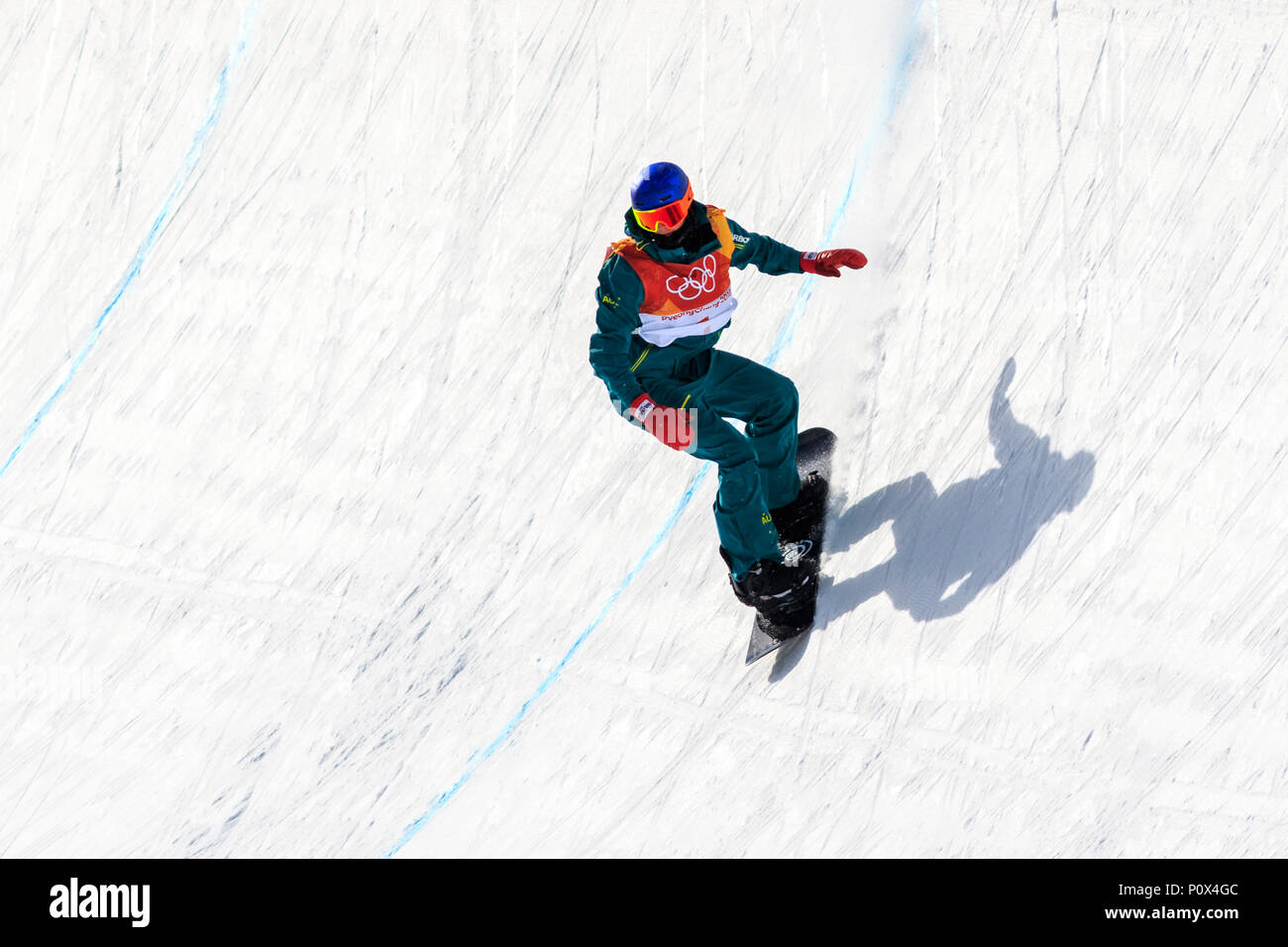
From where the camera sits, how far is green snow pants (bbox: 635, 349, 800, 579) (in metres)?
4.79

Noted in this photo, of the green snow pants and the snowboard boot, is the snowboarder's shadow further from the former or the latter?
the green snow pants

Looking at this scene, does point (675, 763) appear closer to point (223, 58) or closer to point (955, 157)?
point (955, 157)

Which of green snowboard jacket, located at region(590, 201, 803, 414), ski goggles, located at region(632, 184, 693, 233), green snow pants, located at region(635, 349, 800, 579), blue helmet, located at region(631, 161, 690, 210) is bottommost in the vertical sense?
green snow pants, located at region(635, 349, 800, 579)

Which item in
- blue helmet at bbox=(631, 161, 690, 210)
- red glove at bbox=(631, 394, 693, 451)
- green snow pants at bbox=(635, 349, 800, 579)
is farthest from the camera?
green snow pants at bbox=(635, 349, 800, 579)

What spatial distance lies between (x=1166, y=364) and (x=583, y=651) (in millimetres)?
2648

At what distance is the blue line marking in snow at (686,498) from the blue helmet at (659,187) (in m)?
1.55

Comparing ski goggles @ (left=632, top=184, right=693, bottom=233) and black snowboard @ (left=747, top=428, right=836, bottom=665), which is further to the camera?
black snowboard @ (left=747, top=428, right=836, bottom=665)

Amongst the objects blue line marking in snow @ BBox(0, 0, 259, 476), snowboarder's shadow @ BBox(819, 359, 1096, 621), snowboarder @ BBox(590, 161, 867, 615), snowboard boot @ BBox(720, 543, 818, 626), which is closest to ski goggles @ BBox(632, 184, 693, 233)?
snowboarder @ BBox(590, 161, 867, 615)

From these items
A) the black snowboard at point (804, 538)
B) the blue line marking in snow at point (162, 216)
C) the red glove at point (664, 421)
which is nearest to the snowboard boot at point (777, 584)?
the black snowboard at point (804, 538)

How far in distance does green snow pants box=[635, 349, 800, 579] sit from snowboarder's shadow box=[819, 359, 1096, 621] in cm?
51

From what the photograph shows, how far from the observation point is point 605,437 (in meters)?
5.85

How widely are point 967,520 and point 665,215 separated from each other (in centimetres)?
181

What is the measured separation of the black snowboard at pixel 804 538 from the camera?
5219 millimetres

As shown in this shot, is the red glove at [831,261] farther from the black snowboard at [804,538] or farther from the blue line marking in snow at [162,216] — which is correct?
the blue line marking in snow at [162,216]
